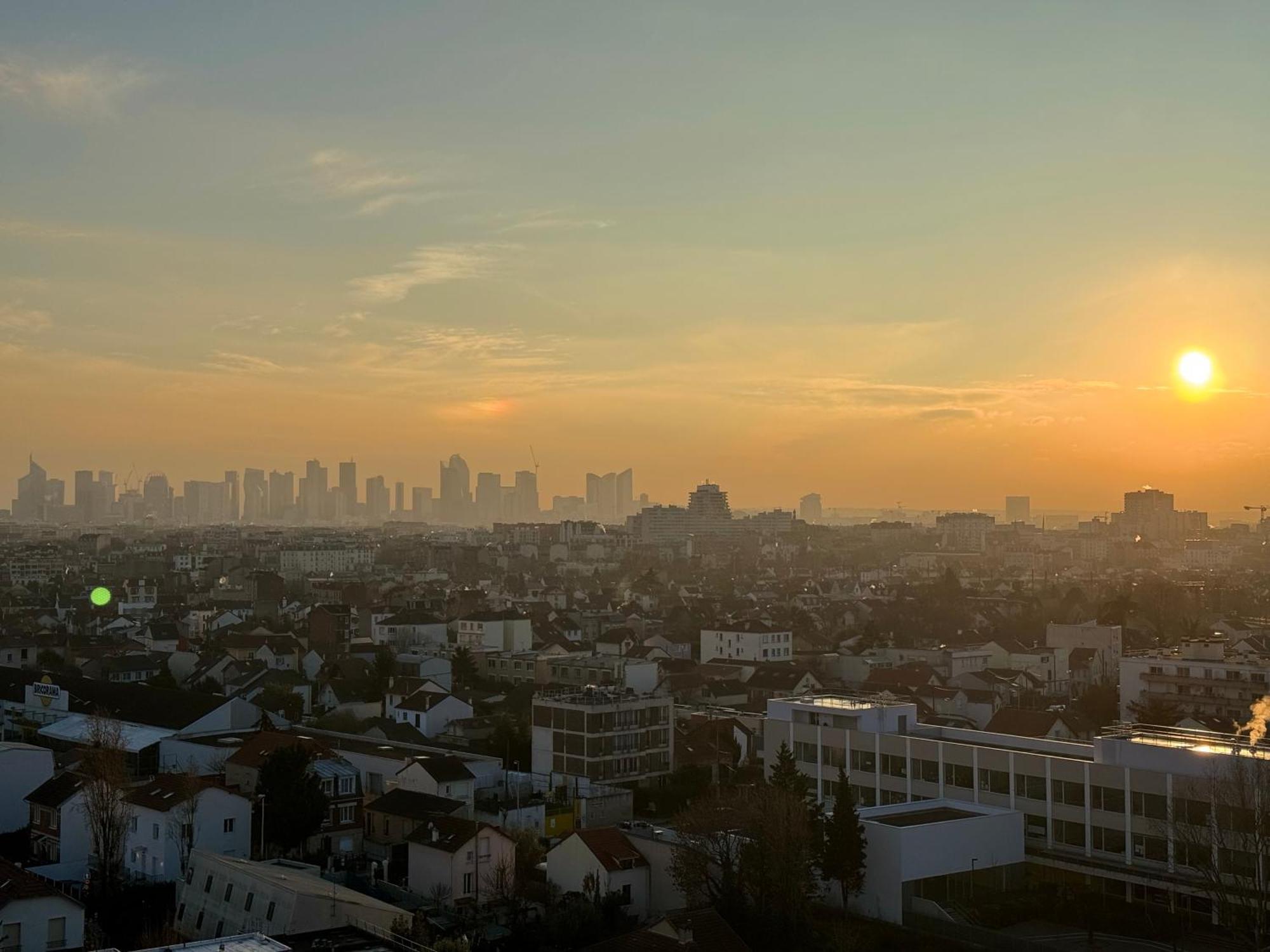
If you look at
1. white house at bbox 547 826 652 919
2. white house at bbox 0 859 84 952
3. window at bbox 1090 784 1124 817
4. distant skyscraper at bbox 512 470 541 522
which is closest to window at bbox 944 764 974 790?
window at bbox 1090 784 1124 817

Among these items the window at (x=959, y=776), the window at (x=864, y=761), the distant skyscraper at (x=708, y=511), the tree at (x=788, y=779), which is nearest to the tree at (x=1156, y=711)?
the window at (x=959, y=776)

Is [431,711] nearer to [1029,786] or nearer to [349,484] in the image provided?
[1029,786]

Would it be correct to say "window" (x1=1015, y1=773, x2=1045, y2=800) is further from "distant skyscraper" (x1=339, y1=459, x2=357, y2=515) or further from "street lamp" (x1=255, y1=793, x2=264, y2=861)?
"distant skyscraper" (x1=339, y1=459, x2=357, y2=515)

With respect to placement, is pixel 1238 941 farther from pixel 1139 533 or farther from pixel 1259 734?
pixel 1139 533

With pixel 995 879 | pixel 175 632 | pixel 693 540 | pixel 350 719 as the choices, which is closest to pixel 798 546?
pixel 693 540

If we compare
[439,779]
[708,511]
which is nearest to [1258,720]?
[439,779]
